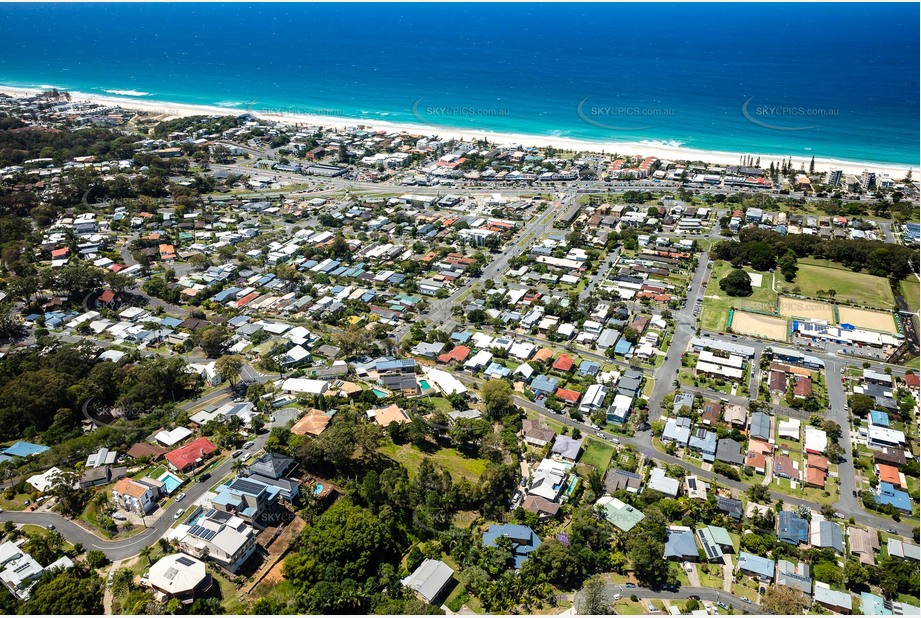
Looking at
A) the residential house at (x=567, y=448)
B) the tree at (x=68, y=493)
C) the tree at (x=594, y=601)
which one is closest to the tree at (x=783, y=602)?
the tree at (x=594, y=601)

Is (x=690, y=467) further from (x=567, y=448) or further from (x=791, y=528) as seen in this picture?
(x=567, y=448)

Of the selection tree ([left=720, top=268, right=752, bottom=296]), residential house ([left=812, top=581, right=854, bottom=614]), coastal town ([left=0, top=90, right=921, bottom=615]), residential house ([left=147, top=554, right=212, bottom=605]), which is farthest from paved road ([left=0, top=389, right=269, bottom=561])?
tree ([left=720, top=268, right=752, bottom=296])

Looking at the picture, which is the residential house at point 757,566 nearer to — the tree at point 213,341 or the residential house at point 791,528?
the residential house at point 791,528

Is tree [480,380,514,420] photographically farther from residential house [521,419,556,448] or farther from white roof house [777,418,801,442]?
white roof house [777,418,801,442]

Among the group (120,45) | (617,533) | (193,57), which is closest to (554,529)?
(617,533)

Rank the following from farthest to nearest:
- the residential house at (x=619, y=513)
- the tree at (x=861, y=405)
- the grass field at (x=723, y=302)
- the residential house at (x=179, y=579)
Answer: the grass field at (x=723, y=302) < the tree at (x=861, y=405) < the residential house at (x=619, y=513) < the residential house at (x=179, y=579)

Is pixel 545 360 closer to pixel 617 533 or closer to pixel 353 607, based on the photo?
pixel 617 533
